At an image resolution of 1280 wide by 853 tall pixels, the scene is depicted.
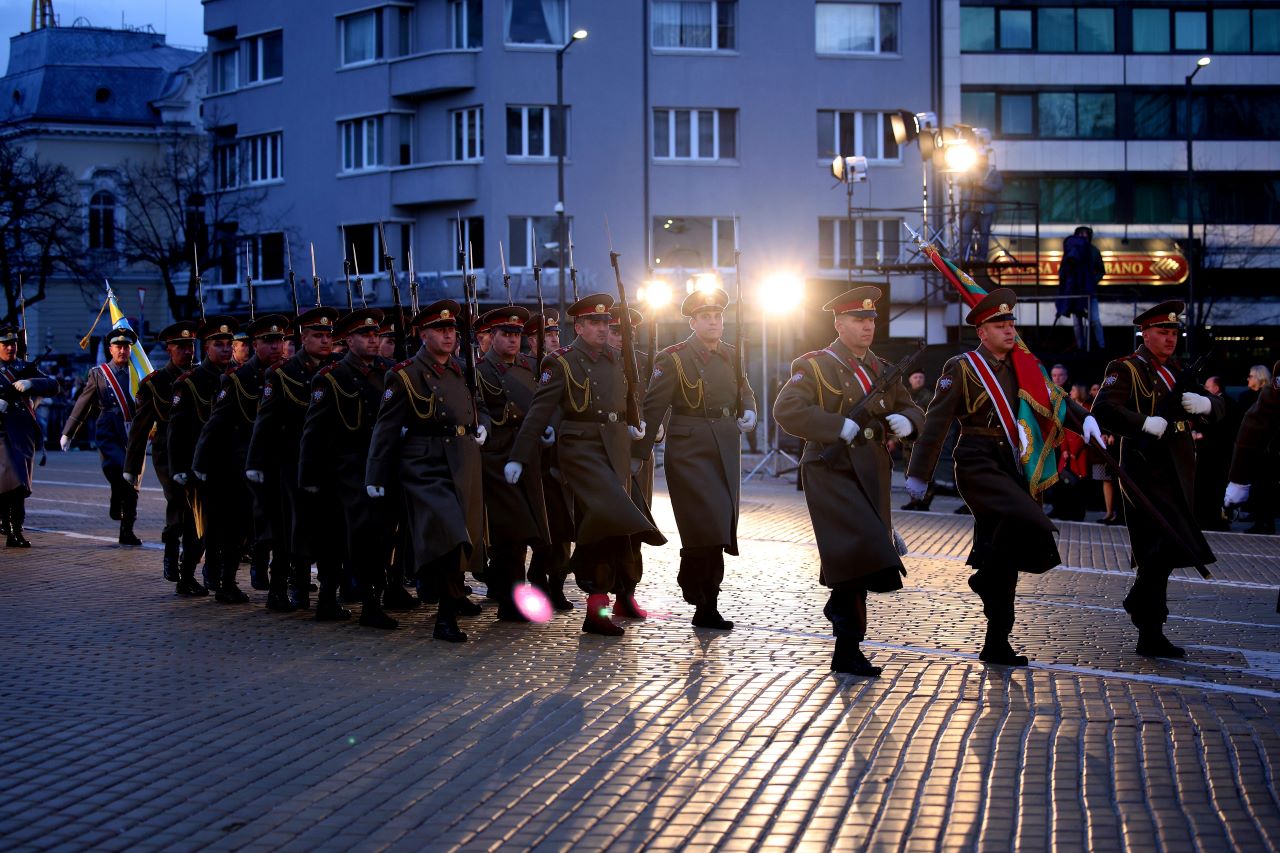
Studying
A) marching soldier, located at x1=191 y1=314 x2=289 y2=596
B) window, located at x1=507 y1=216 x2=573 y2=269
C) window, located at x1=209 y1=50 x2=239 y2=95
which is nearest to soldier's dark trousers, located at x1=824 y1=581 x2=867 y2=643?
marching soldier, located at x1=191 y1=314 x2=289 y2=596

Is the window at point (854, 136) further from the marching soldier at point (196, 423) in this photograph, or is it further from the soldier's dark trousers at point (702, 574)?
the soldier's dark trousers at point (702, 574)

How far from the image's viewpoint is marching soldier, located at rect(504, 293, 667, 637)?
37.0 ft

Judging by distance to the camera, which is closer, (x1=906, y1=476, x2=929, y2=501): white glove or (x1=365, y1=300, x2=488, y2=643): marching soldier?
(x1=906, y1=476, x2=929, y2=501): white glove

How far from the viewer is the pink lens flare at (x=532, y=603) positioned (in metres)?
12.1

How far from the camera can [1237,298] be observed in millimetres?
52844

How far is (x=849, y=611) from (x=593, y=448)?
2450 mm

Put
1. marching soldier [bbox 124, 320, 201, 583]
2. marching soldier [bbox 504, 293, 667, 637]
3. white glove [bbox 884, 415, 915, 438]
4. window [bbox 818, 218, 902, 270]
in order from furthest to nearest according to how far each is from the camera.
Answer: window [bbox 818, 218, 902, 270], marching soldier [bbox 124, 320, 201, 583], marching soldier [bbox 504, 293, 667, 637], white glove [bbox 884, 415, 915, 438]

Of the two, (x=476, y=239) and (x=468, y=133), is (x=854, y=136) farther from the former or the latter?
(x=476, y=239)

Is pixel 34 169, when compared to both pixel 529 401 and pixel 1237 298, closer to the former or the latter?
pixel 1237 298

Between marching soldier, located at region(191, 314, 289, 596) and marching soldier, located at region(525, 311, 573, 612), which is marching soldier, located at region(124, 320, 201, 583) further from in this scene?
marching soldier, located at region(525, 311, 573, 612)

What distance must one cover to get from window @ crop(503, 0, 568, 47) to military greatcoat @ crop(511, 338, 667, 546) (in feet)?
130

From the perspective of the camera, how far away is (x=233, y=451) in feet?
44.3

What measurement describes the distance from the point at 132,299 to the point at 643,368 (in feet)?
206

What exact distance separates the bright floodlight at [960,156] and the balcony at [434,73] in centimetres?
2457
